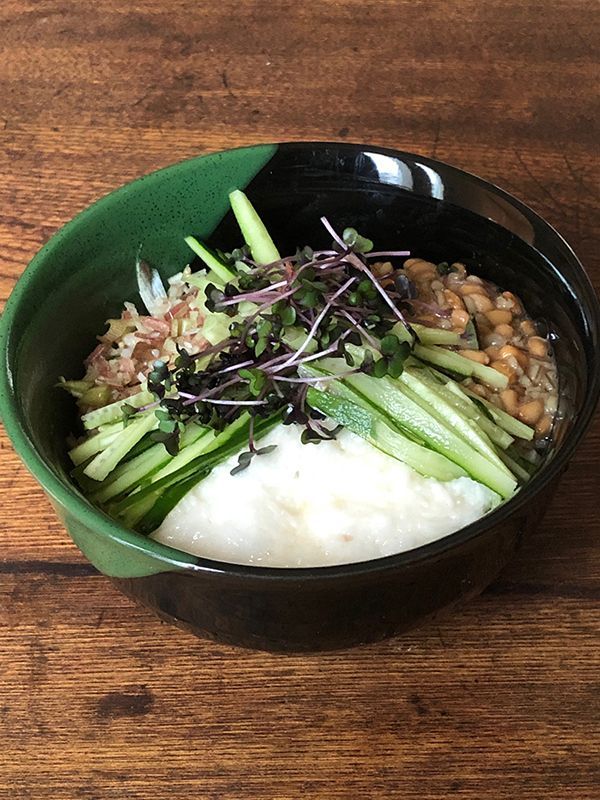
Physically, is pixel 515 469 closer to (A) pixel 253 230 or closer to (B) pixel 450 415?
(B) pixel 450 415

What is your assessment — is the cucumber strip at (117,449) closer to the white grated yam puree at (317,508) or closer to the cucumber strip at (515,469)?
the white grated yam puree at (317,508)

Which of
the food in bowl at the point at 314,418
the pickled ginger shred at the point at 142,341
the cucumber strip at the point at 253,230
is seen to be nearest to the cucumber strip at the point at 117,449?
the food in bowl at the point at 314,418

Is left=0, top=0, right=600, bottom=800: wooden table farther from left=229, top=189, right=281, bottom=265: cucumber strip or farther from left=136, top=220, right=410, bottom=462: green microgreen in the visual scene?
left=229, top=189, right=281, bottom=265: cucumber strip

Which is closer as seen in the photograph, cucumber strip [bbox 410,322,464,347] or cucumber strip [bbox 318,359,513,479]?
cucumber strip [bbox 318,359,513,479]

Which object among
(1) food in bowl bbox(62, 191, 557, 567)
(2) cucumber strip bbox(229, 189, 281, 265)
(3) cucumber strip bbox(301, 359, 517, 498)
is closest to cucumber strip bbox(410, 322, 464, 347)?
(1) food in bowl bbox(62, 191, 557, 567)

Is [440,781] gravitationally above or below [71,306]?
below

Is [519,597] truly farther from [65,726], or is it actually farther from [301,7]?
[301,7]

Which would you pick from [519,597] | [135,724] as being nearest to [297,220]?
[519,597]
